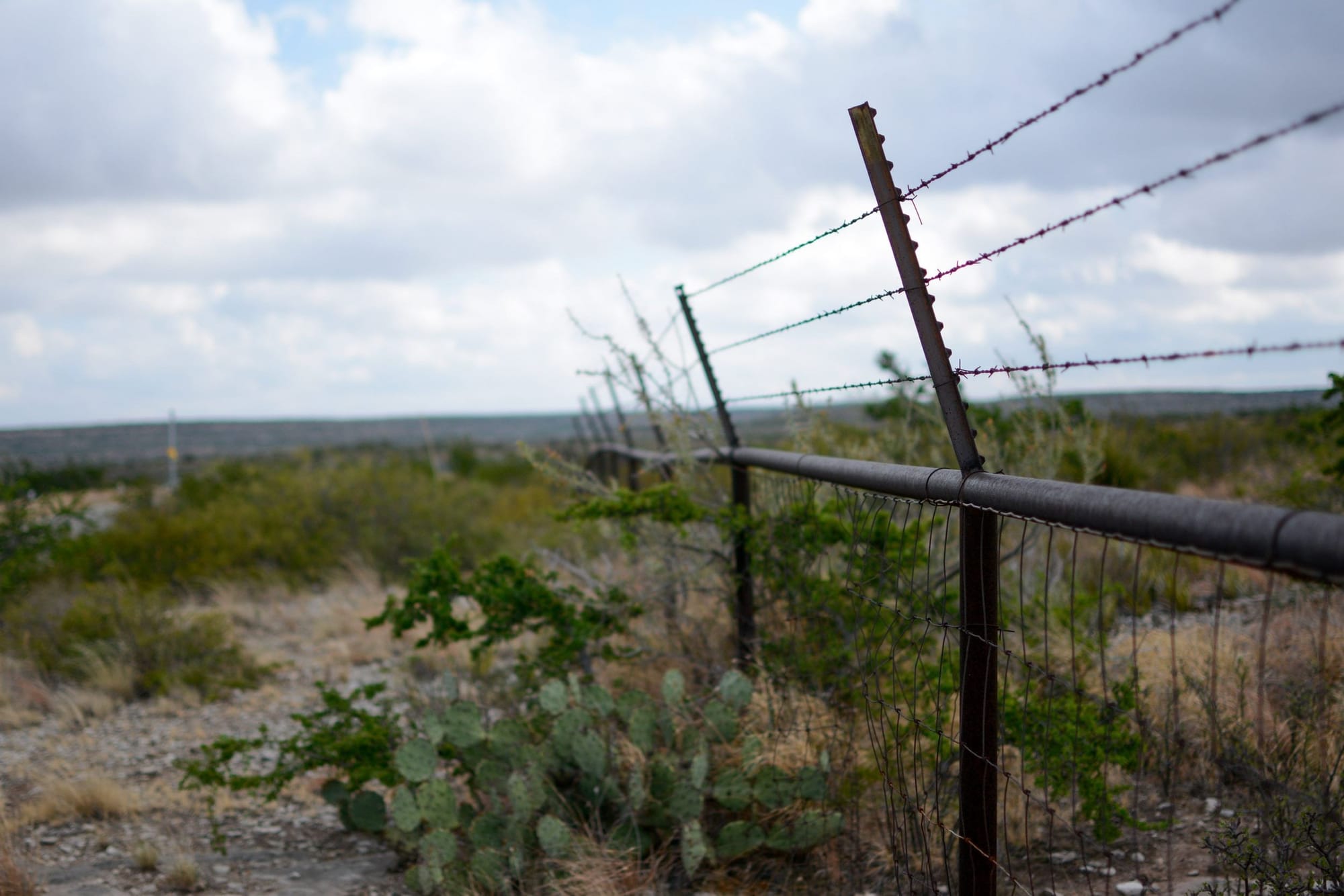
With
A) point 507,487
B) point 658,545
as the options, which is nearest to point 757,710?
point 658,545

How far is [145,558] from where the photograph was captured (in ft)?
36.3

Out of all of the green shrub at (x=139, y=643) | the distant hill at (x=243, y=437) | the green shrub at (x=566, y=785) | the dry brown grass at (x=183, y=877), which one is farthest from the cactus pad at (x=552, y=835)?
the distant hill at (x=243, y=437)

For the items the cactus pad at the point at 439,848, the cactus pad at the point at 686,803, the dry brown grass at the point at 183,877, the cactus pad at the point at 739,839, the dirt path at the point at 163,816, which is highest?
the cactus pad at the point at 686,803

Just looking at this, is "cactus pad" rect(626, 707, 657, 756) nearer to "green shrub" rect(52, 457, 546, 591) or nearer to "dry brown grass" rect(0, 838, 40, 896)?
"dry brown grass" rect(0, 838, 40, 896)

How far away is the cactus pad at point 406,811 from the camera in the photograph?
3887 millimetres

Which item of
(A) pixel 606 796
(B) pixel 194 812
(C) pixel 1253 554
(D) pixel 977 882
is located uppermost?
(C) pixel 1253 554

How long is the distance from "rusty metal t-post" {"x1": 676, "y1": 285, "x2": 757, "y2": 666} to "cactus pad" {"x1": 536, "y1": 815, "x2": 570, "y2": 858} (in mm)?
1243

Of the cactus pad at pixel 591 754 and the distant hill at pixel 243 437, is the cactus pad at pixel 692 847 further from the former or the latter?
the distant hill at pixel 243 437

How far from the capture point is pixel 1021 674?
4.85 metres

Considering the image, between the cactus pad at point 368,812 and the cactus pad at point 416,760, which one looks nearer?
the cactus pad at point 416,760

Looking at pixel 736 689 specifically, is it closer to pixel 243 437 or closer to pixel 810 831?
pixel 810 831

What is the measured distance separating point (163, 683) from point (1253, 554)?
8.15m

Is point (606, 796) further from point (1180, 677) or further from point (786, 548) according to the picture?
point (1180, 677)

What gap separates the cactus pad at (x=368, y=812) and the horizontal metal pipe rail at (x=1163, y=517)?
3004 millimetres
